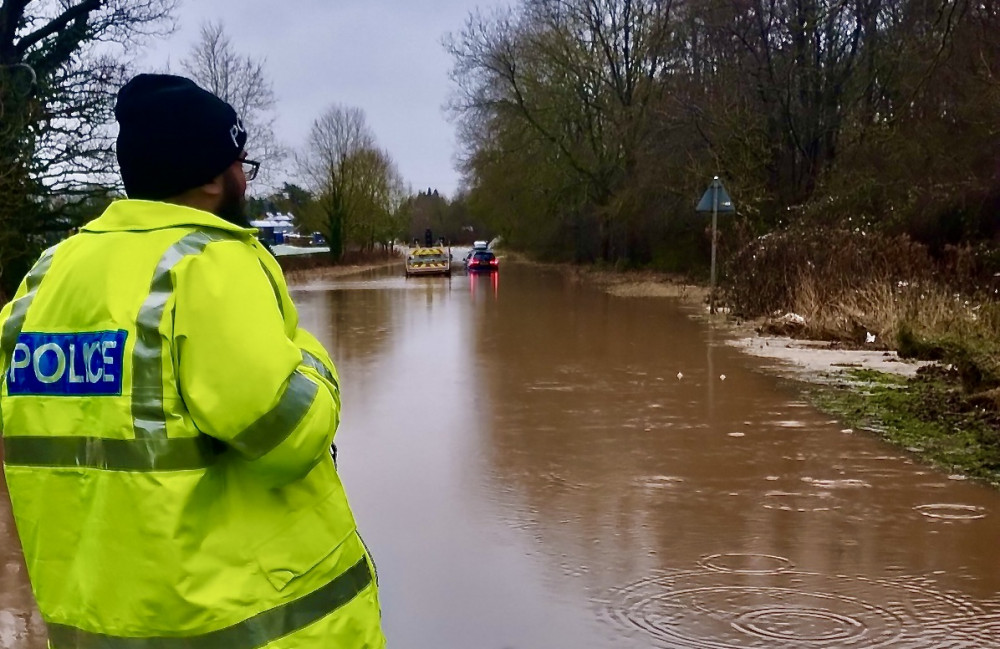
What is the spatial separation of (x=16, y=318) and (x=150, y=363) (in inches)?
15.0

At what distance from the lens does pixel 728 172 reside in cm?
3141

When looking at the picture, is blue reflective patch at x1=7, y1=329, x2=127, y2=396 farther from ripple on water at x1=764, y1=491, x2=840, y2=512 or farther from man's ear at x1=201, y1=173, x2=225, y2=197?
ripple on water at x1=764, y1=491, x2=840, y2=512

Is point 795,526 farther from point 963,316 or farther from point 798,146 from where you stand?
point 798,146

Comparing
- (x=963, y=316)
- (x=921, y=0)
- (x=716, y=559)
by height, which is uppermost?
(x=921, y=0)

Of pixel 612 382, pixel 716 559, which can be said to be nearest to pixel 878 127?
pixel 612 382

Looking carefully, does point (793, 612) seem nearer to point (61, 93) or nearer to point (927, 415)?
point (927, 415)

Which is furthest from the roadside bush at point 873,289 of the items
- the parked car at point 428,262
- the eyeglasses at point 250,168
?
the parked car at point 428,262

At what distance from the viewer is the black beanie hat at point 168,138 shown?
2086mm

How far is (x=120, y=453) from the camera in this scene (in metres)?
1.88

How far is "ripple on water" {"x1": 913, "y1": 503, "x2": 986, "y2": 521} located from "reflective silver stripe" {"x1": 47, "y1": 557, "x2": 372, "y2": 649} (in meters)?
5.00

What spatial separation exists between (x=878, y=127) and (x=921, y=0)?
5567 millimetres

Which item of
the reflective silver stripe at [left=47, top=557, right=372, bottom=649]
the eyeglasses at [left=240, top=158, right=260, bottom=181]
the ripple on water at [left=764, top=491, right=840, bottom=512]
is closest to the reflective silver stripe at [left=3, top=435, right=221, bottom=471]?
the reflective silver stripe at [left=47, top=557, right=372, bottom=649]

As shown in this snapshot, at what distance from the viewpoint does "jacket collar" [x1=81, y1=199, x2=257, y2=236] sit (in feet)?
6.54

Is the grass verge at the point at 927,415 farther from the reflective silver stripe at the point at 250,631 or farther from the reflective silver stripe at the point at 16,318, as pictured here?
the reflective silver stripe at the point at 16,318
